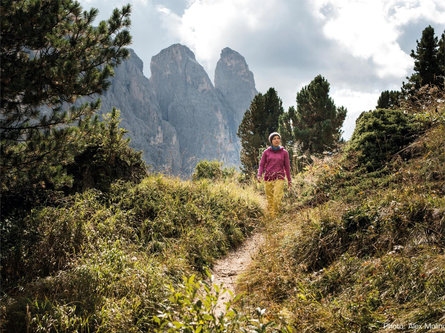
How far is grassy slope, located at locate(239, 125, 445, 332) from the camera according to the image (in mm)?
2250

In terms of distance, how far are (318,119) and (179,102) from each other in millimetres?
119981

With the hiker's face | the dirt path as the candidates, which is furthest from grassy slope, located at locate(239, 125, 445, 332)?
the hiker's face

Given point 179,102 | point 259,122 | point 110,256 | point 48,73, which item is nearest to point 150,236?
point 110,256

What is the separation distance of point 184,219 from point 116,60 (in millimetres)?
3216

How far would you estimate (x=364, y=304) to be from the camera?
2.36 metres

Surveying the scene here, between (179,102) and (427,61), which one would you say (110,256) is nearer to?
(427,61)

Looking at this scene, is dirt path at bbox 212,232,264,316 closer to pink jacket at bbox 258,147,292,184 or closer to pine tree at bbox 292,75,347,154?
pink jacket at bbox 258,147,292,184

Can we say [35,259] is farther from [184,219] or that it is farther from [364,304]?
[364,304]

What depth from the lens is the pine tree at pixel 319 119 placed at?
1590 cm

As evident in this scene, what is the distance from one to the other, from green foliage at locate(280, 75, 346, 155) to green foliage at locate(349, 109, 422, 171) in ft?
32.3

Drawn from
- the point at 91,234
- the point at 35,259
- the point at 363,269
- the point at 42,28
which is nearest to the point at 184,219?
the point at 91,234

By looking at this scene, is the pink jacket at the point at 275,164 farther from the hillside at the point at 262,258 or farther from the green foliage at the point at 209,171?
the green foliage at the point at 209,171

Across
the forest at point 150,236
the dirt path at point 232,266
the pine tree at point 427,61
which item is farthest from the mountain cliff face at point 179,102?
the forest at point 150,236

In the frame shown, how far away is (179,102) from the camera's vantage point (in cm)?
13000
